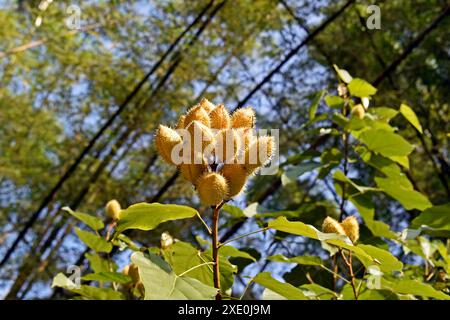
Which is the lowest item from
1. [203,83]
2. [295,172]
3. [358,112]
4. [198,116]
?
[198,116]

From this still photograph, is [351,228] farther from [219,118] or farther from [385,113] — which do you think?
[385,113]

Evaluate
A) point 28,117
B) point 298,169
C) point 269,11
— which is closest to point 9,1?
point 28,117

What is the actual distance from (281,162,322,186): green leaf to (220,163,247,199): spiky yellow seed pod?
57cm

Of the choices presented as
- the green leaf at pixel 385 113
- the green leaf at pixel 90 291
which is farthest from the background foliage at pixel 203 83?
the green leaf at pixel 90 291

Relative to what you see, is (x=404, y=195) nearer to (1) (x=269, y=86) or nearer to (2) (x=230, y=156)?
(2) (x=230, y=156)

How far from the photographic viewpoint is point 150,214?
663 millimetres

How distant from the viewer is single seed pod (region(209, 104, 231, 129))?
0.71m

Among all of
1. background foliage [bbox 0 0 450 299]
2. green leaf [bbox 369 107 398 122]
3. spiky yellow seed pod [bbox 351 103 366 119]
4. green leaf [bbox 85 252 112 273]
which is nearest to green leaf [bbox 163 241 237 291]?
green leaf [bbox 85 252 112 273]

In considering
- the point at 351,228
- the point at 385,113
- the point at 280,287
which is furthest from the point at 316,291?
the point at 385,113

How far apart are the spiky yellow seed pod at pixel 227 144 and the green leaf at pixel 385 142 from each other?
0.69 metres

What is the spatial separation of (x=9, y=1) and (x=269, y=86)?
7.88 feet

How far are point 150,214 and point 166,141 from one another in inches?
3.7

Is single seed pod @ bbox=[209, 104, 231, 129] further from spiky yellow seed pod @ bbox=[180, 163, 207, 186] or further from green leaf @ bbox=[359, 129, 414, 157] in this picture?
green leaf @ bbox=[359, 129, 414, 157]

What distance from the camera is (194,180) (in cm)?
65
